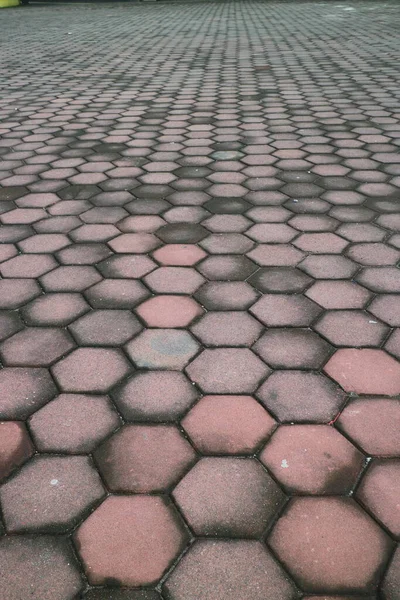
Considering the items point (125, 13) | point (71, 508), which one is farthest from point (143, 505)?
point (125, 13)

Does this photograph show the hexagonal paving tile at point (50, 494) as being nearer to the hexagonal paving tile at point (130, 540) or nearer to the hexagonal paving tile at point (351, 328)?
the hexagonal paving tile at point (130, 540)

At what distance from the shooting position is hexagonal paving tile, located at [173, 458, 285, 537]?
4.13 feet

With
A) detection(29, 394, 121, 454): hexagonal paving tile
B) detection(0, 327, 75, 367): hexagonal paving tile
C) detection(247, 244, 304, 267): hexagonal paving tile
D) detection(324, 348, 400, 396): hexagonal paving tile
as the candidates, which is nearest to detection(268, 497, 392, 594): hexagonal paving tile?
detection(324, 348, 400, 396): hexagonal paving tile

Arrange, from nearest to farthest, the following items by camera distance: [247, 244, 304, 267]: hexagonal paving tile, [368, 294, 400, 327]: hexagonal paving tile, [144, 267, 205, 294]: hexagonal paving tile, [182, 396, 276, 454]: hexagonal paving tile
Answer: [182, 396, 276, 454]: hexagonal paving tile
[368, 294, 400, 327]: hexagonal paving tile
[144, 267, 205, 294]: hexagonal paving tile
[247, 244, 304, 267]: hexagonal paving tile

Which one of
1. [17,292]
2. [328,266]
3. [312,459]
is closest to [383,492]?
[312,459]

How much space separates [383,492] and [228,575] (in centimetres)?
46

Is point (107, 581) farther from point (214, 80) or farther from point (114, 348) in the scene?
point (214, 80)

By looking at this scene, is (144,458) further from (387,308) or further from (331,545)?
(387,308)

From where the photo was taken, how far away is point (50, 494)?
4.41 feet

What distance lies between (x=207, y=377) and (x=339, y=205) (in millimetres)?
1598

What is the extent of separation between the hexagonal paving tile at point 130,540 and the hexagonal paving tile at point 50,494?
5 cm

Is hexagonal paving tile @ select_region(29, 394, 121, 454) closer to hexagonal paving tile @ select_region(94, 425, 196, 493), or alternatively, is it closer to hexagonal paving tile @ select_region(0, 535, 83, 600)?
hexagonal paving tile @ select_region(94, 425, 196, 493)

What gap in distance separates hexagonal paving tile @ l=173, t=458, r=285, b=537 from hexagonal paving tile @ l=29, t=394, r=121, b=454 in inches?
12.3

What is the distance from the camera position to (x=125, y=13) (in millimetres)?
14367
